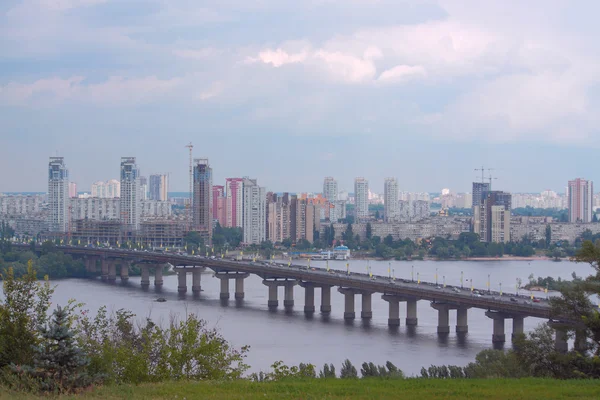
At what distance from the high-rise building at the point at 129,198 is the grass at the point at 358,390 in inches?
2245

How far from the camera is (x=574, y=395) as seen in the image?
7375mm

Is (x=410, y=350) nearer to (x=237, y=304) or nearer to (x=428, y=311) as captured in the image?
(x=428, y=311)

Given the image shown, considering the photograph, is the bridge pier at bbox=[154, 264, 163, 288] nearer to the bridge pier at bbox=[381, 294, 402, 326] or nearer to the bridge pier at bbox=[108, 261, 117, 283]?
the bridge pier at bbox=[108, 261, 117, 283]

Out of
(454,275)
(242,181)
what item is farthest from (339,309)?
(242,181)

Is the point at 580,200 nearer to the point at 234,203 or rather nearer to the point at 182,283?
the point at 234,203

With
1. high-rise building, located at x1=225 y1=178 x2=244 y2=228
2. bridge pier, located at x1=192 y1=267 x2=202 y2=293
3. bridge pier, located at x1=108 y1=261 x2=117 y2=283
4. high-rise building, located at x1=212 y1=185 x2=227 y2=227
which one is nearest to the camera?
bridge pier, located at x1=192 y1=267 x2=202 y2=293

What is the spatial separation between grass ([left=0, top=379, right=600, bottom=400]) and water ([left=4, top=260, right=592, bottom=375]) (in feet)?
26.6

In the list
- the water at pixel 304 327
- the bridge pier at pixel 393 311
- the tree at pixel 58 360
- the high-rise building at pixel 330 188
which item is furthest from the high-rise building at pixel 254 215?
the tree at pixel 58 360

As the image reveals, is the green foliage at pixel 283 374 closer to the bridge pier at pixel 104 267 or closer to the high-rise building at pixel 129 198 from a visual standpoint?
the bridge pier at pixel 104 267

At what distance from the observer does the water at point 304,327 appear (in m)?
18.6

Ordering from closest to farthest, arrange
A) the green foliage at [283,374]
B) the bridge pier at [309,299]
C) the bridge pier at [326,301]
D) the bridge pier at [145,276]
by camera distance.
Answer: the green foliage at [283,374] → the bridge pier at [326,301] → the bridge pier at [309,299] → the bridge pier at [145,276]

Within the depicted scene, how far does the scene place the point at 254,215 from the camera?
68688 mm

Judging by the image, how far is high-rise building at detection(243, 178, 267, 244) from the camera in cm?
6781

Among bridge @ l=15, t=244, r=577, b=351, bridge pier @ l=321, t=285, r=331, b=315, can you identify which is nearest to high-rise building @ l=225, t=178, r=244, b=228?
bridge @ l=15, t=244, r=577, b=351
